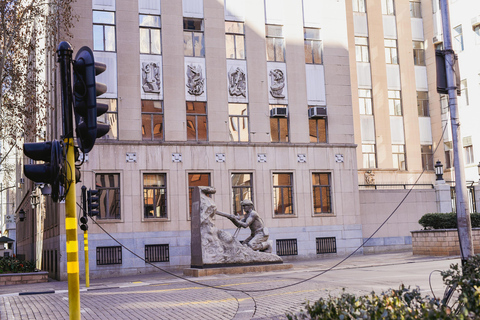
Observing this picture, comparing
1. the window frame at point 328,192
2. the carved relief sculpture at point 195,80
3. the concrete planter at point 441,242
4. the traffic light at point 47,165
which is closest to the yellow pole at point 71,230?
the traffic light at point 47,165

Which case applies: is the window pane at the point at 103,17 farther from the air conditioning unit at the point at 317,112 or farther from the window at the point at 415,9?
the window at the point at 415,9

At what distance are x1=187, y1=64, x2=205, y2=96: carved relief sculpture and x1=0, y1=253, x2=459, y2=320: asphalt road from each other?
12.8 metres

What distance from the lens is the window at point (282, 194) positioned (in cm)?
3088

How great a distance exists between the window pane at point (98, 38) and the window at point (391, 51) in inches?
940

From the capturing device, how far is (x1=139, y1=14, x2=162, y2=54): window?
2933cm

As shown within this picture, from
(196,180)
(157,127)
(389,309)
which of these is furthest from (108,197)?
(389,309)

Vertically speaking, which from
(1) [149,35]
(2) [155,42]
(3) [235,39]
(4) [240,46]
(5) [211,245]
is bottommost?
(5) [211,245]

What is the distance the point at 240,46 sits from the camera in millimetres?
31219

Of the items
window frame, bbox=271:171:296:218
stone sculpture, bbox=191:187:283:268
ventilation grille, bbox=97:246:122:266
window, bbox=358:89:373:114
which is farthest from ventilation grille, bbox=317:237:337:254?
window, bbox=358:89:373:114

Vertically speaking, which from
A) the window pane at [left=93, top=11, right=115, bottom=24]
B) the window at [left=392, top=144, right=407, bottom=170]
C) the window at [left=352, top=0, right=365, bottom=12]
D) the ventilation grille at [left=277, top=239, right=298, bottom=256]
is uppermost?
the window at [left=352, top=0, right=365, bottom=12]

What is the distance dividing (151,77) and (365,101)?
64.5 ft

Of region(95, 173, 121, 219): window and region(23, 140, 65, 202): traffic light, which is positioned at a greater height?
region(95, 173, 121, 219): window

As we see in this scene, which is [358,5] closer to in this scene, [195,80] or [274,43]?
[274,43]

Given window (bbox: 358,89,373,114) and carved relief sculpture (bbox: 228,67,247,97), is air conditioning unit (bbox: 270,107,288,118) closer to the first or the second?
carved relief sculpture (bbox: 228,67,247,97)
